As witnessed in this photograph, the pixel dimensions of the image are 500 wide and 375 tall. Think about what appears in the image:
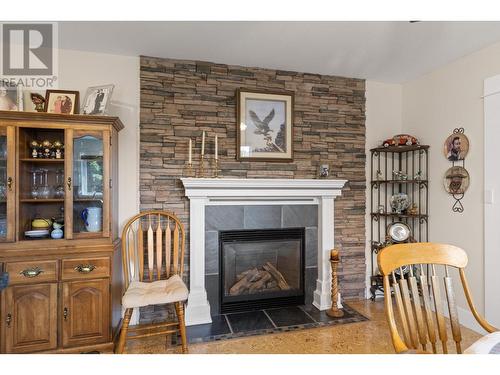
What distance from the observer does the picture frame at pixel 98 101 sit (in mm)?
2264

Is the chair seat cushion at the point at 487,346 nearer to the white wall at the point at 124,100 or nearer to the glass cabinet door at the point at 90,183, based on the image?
the glass cabinet door at the point at 90,183

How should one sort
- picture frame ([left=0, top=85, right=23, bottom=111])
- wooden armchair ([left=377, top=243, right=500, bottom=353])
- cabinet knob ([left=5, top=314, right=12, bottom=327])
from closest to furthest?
wooden armchair ([left=377, top=243, right=500, bottom=353])
cabinet knob ([left=5, top=314, right=12, bottom=327])
picture frame ([left=0, top=85, right=23, bottom=111])

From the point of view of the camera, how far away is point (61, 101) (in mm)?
2234

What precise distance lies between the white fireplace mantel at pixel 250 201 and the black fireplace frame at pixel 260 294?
18 cm

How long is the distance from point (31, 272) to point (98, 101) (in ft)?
4.47

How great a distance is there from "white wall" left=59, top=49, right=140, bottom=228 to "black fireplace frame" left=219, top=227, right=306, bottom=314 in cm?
92

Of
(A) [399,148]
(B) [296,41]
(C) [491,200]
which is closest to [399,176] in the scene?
(A) [399,148]

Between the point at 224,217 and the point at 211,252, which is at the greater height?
the point at 224,217

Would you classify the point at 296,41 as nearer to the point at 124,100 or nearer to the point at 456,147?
the point at 124,100

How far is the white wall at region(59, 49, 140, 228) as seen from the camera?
249cm

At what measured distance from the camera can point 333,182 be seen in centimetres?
283

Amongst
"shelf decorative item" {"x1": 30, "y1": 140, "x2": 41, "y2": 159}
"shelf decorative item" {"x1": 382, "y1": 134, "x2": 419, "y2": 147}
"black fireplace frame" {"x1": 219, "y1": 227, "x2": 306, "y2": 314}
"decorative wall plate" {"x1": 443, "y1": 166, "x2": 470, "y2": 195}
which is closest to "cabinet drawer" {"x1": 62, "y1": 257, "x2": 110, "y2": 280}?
"shelf decorative item" {"x1": 30, "y1": 140, "x2": 41, "y2": 159}

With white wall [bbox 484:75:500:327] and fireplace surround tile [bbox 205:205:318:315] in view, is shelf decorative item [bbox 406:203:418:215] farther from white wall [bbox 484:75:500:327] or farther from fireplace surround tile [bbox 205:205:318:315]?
fireplace surround tile [bbox 205:205:318:315]

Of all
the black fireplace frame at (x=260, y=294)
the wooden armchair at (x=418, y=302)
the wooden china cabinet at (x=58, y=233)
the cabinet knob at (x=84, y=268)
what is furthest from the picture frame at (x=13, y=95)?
the wooden armchair at (x=418, y=302)
